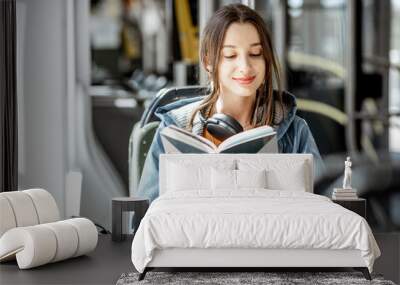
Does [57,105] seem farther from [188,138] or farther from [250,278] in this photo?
[250,278]

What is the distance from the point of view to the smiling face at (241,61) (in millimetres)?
7020

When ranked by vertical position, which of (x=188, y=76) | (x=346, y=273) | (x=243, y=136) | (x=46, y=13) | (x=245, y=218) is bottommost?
(x=346, y=273)

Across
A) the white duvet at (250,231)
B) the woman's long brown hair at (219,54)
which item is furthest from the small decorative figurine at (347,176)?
the white duvet at (250,231)

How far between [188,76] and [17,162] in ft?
5.32

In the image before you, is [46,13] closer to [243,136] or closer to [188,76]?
[188,76]

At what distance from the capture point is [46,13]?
7352 millimetres

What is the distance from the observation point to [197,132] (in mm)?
7113

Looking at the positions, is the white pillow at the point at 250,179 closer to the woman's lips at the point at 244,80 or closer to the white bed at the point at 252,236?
the white bed at the point at 252,236

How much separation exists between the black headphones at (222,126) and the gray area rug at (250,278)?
182 cm

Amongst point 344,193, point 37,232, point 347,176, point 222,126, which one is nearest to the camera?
point 37,232

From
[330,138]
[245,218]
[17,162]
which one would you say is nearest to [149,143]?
[17,162]

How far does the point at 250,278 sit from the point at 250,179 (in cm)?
123

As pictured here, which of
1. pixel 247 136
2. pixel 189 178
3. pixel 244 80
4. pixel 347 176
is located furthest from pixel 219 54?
pixel 347 176

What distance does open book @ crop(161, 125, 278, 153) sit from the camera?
276 inches
